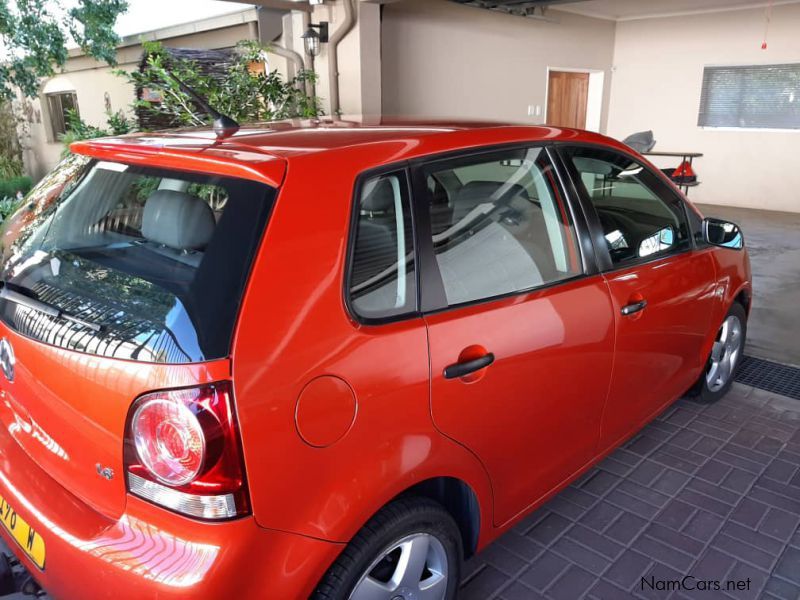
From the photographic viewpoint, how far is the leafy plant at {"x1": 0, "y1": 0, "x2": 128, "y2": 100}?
757cm

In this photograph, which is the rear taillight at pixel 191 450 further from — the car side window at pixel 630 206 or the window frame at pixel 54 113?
the window frame at pixel 54 113

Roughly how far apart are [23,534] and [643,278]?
2108 mm

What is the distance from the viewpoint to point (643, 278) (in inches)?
91.7

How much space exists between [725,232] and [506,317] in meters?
1.55

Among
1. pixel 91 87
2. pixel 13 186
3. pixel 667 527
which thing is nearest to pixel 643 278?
pixel 667 527

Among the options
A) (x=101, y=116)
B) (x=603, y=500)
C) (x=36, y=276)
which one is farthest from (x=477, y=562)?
(x=101, y=116)

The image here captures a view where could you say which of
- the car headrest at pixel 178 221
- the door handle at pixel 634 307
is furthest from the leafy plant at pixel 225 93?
the door handle at pixel 634 307

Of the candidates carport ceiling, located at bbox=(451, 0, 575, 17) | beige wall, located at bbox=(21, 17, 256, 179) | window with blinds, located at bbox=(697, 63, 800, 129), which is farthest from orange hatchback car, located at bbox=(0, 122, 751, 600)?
window with blinds, located at bbox=(697, 63, 800, 129)

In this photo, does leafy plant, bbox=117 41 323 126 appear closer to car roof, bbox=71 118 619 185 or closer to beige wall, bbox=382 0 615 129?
beige wall, bbox=382 0 615 129

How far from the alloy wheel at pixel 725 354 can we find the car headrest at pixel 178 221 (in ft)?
8.77

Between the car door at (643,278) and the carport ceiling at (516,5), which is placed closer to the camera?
the car door at (643,278)

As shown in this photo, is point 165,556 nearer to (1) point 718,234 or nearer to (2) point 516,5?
(1) point 718,234

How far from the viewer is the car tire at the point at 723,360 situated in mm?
3217

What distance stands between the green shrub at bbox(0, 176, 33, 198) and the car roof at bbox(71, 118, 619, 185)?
12.0 metres
